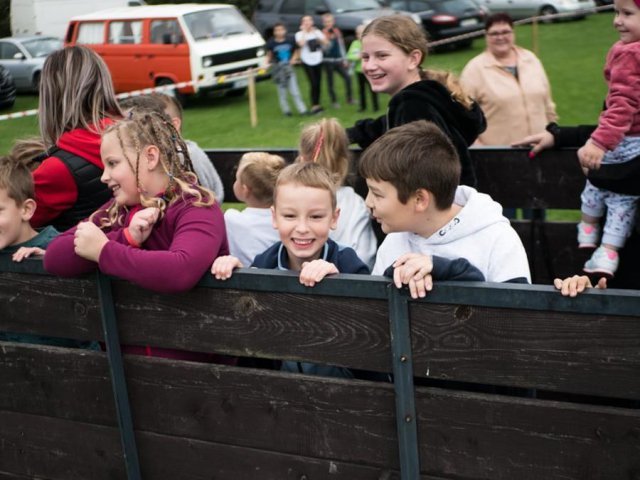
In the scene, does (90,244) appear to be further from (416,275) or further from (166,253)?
(416,275)

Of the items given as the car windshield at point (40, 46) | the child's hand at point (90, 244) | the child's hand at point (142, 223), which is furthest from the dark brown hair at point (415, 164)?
the car windshield at point (40, 46)

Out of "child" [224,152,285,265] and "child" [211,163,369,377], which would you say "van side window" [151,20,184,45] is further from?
"child" [211,163,369,377]

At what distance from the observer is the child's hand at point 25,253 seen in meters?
3.10

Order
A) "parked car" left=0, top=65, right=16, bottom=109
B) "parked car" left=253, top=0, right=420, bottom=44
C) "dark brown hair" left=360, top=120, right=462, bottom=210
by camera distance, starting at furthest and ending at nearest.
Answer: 1. "parked car" left=253, top=0, right=420, bottom=44
2. "parked car" left=0, top=65, right=16, bottom=109
3. "dark brown hair" left=360, top=120, right=462, bottom=210

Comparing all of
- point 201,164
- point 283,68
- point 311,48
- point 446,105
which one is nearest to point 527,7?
point 311,48

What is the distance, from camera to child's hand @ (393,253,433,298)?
2.38m

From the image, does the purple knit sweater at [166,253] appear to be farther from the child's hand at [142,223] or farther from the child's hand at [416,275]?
the child's hand at [416,275]

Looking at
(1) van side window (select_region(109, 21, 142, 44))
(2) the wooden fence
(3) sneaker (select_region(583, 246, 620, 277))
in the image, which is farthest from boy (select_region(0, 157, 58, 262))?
(1) van side window (select_region(109, 21, 142, 44))

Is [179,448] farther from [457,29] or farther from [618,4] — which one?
[457,29]

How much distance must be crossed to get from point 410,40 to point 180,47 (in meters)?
15.3

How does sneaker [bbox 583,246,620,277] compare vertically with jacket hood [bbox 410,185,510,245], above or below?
below

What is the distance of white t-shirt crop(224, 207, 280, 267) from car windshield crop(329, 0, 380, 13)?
60.0ft

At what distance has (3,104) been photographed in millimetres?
19109

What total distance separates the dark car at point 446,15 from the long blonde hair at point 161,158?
20.4 metres
